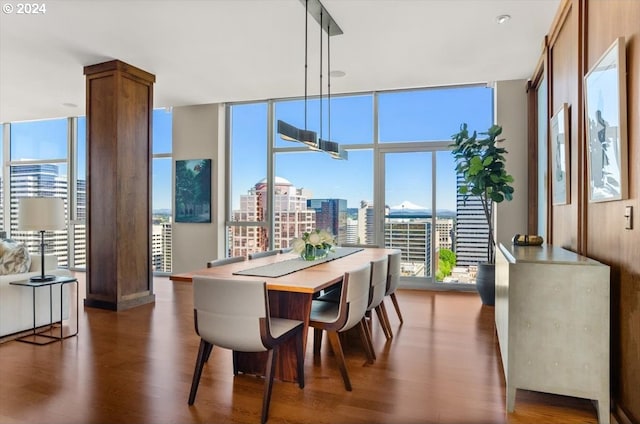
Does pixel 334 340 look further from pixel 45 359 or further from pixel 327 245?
pixel 45 359

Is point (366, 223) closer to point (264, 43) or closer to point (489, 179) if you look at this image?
point (489, 179)

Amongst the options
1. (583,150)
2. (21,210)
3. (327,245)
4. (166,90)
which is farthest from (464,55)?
(21,210)

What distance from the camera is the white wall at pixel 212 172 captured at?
6.95 meters

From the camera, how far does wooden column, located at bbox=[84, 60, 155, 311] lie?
4.84 meters

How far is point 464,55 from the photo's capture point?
4.63 meters

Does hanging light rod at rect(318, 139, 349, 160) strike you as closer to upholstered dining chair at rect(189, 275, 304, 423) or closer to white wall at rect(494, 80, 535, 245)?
upholstered dining chair at rect(189, 275, 304, 423)

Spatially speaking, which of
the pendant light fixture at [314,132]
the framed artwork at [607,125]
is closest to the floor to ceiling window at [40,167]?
the pendant light fixture at [314,132]

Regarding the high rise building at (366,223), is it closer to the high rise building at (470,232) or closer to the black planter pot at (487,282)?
the high rise building at (470,232)

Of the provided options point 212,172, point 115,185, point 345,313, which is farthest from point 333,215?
point 345,313

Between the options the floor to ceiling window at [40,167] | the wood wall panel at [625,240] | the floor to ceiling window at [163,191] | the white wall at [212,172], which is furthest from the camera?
the floor to ceiling window at [40,167]

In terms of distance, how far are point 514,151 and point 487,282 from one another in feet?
6.17

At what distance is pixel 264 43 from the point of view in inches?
171

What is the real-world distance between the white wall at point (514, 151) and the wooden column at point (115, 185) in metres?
4.64

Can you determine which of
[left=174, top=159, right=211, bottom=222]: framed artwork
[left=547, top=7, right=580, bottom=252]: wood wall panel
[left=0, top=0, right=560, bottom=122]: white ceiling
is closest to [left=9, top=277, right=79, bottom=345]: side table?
[left=0, top=0, right=560, bottom=122]: white ceiling
